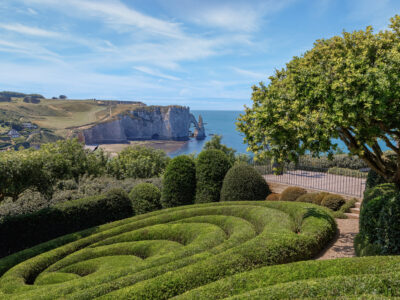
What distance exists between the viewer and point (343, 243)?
1086 centimetres

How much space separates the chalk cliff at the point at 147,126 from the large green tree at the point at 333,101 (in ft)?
502

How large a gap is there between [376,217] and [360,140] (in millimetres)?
2433

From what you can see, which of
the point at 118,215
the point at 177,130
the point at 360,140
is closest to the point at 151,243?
the point at 118,215

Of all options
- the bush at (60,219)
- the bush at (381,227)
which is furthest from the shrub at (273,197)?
the bush at (60,219)

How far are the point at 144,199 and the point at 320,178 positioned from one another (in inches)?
539

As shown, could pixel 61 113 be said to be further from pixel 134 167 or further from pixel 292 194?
pixel 292 194

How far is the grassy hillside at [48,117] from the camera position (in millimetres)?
107431

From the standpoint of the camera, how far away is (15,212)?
16.8m

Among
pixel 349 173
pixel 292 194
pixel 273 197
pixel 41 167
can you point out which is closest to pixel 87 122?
pixel 41 167

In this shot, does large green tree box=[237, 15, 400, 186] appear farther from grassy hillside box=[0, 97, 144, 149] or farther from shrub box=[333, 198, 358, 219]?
A: grassy hillside box=[0, 97, 144, 149]

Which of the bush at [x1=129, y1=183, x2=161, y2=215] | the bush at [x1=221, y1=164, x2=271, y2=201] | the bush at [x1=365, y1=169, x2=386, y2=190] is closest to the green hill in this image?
the bush at [x1=129, y1=183, x2=161, y2=215]

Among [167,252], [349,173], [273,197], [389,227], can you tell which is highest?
[389,227]

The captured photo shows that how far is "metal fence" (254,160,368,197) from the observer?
18391mm

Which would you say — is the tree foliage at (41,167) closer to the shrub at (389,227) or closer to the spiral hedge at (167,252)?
the spiral hedge at (167,252)
